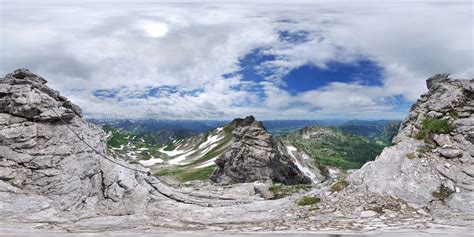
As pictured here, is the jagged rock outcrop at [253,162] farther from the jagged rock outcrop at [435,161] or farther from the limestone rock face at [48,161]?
the limestone rock face at [48,161]

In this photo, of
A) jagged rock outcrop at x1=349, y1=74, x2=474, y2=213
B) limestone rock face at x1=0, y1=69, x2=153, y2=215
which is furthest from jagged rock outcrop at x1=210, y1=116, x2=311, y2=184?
limestone rock face at x1=0, y1=69, x2=153, y2=215

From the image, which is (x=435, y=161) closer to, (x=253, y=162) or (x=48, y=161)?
(x=48, y=161)

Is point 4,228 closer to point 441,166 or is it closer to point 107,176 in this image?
point 107,176

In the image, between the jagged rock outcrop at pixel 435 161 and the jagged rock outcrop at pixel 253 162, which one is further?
the jagged rock outcrop at pixel 253 162

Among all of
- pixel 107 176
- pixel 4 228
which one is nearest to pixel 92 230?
pixel 4 228

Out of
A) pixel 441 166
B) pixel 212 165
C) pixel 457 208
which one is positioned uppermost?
pixel 441 166

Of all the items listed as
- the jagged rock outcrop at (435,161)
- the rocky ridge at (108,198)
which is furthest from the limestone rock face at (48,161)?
the jagged rock outcrop at (435,161)

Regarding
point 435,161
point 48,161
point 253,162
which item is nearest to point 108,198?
point 48,161
